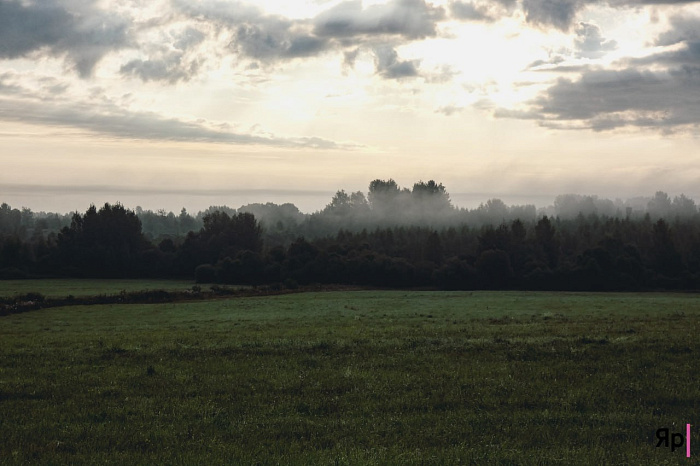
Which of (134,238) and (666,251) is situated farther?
(134,238)

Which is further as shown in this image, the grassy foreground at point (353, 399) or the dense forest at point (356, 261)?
the dense forest at point (356, 261)

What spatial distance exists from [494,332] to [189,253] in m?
123

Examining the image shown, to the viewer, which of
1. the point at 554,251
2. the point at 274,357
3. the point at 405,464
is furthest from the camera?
the point at 554,251

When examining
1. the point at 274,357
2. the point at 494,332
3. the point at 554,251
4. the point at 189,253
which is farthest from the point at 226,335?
the point at 554,251

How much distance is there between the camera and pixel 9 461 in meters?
13.7

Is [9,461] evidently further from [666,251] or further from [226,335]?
[666,251]

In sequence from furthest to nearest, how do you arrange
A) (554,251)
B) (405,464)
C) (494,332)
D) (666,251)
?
(554,251), (666,251), (494,332), (405,464)

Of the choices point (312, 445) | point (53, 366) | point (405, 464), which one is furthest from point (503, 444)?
point (53, 366)

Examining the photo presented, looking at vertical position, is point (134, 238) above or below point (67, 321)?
above

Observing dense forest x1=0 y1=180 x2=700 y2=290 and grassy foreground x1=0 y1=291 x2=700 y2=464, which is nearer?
grassy foreground x1=0 y1=291 x2=700 y2=464

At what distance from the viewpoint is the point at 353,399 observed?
19.2 m

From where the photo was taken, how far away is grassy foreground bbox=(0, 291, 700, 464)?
14.4m

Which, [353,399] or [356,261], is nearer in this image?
[353,399]

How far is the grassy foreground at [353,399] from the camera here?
14406 mm
